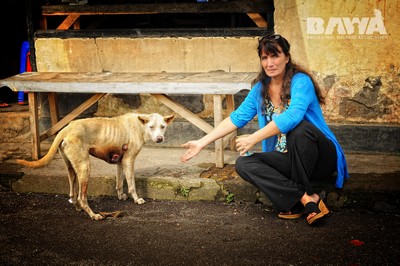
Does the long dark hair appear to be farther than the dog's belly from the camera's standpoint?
No

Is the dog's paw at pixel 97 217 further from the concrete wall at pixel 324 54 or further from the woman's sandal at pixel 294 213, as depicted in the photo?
the concrete wall at pixel 324 54

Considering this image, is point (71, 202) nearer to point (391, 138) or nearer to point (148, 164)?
point (148, 164)

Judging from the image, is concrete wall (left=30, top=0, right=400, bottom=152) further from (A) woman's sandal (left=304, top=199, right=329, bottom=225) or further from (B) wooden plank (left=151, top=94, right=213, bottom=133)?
(A) woman's sandal (left=304, top=199, right=329, bottom=225)

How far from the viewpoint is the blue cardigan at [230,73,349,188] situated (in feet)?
13.4

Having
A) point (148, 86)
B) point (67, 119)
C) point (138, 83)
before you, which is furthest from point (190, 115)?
point (67, 119)

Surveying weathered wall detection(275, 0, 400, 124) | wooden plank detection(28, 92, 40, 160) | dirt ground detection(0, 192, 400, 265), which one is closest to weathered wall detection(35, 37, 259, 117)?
weathered wall detection(275, 0, 400, 124)

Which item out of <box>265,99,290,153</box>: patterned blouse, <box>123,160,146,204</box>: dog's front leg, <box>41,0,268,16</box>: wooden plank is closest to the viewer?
<box>265,99,290,153</box>: patterned blouse

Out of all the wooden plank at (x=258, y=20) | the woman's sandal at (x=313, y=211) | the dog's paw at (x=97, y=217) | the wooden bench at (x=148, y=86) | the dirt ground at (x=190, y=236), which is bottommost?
the dirt ground at (x=190, y=236)

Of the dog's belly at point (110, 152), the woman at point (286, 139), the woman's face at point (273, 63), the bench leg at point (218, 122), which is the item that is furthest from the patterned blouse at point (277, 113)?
the dog's belly at point (110, 152)

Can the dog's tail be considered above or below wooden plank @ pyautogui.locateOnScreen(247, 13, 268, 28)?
below

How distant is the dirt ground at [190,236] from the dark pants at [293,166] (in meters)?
0.30

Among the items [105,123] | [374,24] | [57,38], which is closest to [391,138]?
[374,24]

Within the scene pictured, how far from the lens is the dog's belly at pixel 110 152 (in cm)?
477

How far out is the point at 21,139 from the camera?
693 centimetres
